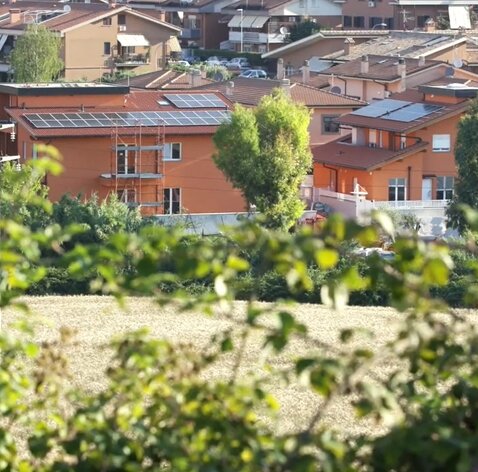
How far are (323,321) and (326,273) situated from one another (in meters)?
2.92

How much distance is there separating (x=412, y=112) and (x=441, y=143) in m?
1.06

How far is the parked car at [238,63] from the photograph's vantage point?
4833cm

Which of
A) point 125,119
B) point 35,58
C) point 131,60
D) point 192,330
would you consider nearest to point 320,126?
point 125,119

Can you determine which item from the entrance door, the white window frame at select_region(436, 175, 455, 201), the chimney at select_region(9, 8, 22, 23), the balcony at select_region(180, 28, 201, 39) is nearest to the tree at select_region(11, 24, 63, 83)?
the chimney at select_region(9, 8, 22, 23)

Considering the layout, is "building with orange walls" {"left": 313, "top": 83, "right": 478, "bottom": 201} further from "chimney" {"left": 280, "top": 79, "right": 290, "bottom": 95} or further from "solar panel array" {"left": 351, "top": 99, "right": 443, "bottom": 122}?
"chimney" {"left": 280, "top": 79, "right": 290, "bottom": 95}

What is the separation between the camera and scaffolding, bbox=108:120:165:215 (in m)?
25.6

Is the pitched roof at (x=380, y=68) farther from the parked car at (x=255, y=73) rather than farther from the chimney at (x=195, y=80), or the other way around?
the parked car at (x=255, y=73)

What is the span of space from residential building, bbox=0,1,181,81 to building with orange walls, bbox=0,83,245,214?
15982 mm

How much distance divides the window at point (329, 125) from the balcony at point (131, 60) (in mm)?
15207

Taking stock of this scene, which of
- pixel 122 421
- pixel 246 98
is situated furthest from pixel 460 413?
pixel 246 98

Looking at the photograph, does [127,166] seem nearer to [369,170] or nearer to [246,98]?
[369,170]

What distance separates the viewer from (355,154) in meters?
28.6

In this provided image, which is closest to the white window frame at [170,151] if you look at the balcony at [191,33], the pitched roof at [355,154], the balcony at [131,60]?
the pitched roof at [355,154]

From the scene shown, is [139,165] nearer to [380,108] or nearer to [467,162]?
[467,162]
